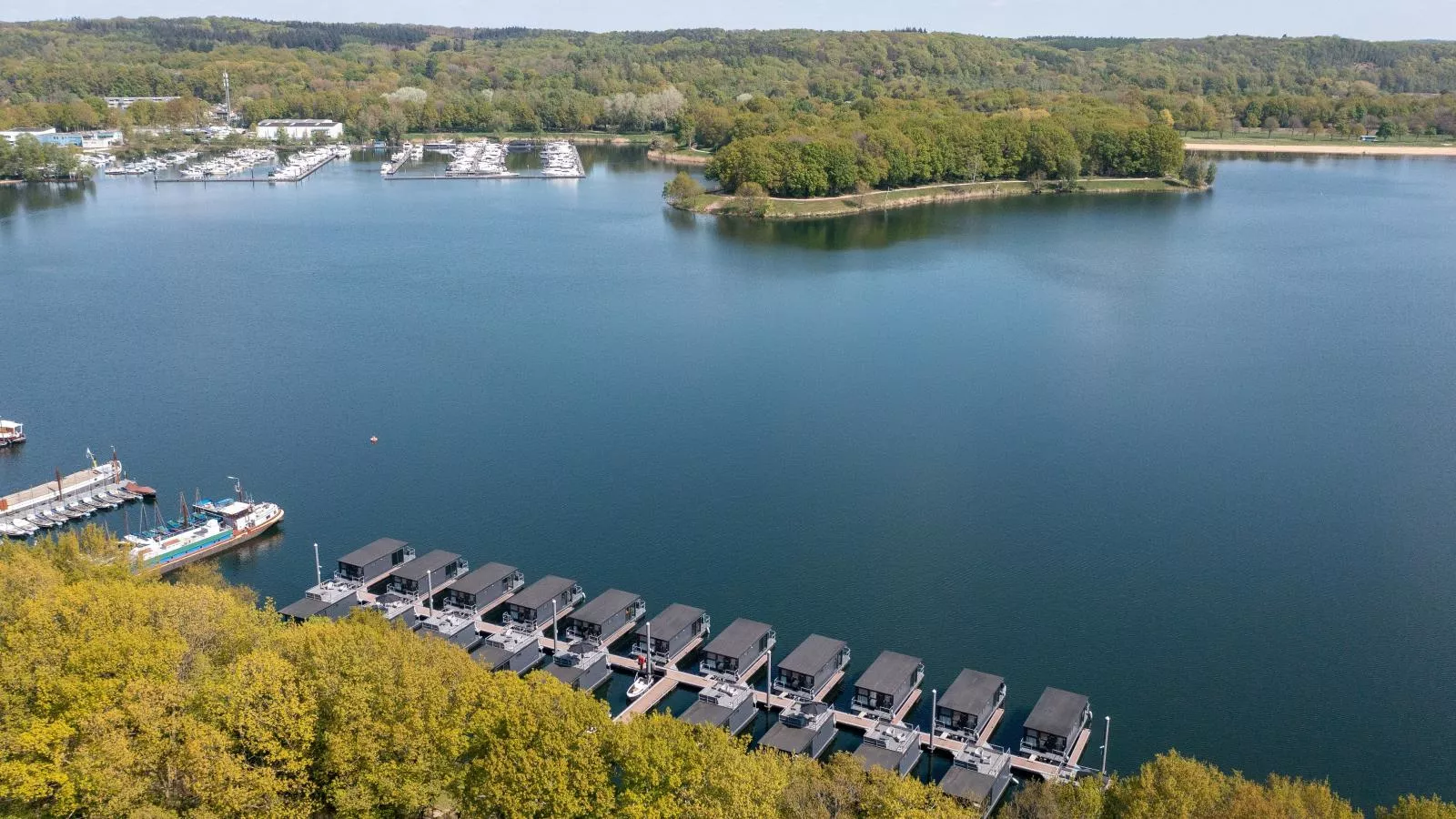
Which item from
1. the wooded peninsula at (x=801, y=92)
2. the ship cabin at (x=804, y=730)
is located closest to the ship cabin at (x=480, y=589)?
Result: the ship cabin at (x=804, y=730)

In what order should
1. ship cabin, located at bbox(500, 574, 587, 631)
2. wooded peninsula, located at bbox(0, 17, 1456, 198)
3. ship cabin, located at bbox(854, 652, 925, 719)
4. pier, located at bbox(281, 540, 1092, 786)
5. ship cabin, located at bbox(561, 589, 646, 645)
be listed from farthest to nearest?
wooded peninsula, located at bbox(0, 17, 1456, 198)
ship cabin, located at bbox(500, 574, 587, 631)
ship cabin, located at bbox(561, 589, 646, 645)
ship cabin, located at bbox(854, 652, 925, 719)
pier, located at bbox(281, 540, 1092, 786)

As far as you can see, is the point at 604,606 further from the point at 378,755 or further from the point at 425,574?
the point at 378,755

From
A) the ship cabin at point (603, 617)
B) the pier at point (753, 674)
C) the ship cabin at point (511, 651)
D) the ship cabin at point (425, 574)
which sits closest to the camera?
the pier at point (753, 674)

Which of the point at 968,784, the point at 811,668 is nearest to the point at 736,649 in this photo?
the point at 811,668

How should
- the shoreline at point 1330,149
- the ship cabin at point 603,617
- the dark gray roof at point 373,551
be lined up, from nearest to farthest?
the ship cabin at point 603,617 < the dark gray roof at point 373,551 < the shoreline at point 1330,149

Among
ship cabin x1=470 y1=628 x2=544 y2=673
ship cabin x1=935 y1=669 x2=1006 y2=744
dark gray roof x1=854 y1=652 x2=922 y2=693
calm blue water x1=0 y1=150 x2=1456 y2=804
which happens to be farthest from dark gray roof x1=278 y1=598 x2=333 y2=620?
ship cabin x1=935 y1=669 x2=1006 y2=744

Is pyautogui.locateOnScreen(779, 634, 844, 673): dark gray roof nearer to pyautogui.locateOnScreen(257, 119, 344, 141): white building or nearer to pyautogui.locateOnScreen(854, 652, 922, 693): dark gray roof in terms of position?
pyautogui.locateOnScreen(854, 652, 922, 693): dark gray roof

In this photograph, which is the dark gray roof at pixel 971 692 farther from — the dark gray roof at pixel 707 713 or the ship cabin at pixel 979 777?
the dark gray roof at pixel 707 713

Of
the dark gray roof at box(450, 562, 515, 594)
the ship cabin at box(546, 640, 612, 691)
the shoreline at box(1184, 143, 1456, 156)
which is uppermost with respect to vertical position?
the shoreline at box(1184, 143, 1456, 156)
